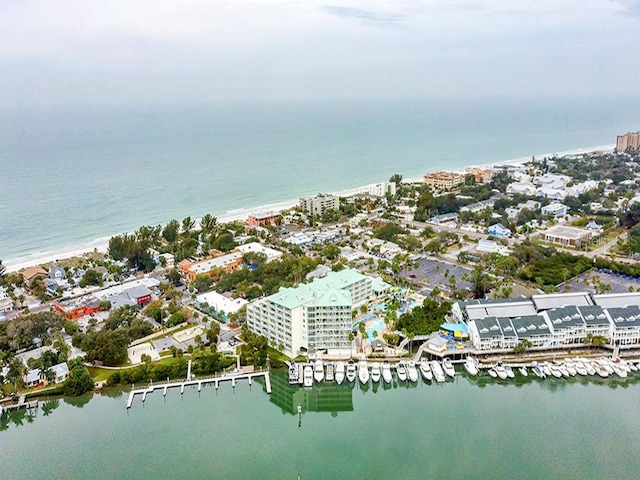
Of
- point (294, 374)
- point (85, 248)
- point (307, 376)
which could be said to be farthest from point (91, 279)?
point (307, 376)

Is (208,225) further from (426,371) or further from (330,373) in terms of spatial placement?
(426,371)

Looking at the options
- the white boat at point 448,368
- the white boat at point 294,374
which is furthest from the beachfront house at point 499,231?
the white boat at point 294,374

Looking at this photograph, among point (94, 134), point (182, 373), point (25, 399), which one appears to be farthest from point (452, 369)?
point (94, 134)

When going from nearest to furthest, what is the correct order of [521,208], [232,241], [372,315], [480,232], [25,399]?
[25,399] < [372,315] < [232,241] < [480,232] < [521,208]

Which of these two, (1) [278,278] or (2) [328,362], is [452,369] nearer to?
(2) [328,362]

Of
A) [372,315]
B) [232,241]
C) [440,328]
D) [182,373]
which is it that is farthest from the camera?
[232,241]

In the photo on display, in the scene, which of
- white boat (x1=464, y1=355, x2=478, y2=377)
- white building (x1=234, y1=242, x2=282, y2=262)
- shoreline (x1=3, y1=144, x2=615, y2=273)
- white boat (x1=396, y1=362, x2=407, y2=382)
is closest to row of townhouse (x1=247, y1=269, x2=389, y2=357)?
white boat (x1=396, y1=362, x2=407, y2=382)

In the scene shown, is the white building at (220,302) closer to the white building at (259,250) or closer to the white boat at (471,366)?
the white building at (259,250)
